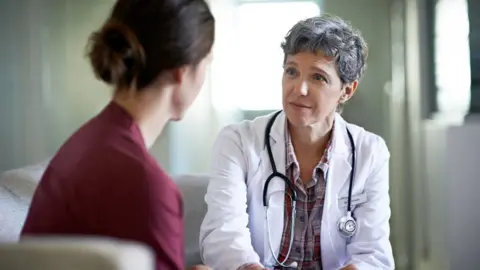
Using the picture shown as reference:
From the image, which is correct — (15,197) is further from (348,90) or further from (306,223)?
(348,90)

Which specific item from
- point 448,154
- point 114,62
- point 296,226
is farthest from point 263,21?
point 114,62

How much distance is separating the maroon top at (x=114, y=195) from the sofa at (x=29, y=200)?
2.39 feet

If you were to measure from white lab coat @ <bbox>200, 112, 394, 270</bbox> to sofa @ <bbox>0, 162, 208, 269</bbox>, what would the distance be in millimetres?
296

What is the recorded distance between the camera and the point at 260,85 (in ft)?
7.73

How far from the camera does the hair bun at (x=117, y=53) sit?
88 centimetres

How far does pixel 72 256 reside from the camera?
1.95 ft

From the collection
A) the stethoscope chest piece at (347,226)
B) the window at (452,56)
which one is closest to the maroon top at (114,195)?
the stethoscope chest piece at (347,226)

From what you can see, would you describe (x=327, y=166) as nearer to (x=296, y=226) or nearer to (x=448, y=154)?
(x=296, y=226)

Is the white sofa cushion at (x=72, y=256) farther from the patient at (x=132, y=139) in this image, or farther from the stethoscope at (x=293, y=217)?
the stethoscope at (x=293, y=217)

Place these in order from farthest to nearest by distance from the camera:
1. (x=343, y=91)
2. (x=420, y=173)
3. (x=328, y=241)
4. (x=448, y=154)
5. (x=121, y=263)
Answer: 1. (x=420, y=173)
2. (x=448, y=154)
3. (x=343, y=91)
4. (x=328, y=241)
5. (x=121, y=263)

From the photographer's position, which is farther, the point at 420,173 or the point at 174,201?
the point at 420,173

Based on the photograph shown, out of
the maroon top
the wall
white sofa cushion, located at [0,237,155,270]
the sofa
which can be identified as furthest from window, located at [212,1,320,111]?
white sofa cushion, located at [0,237,155,270]

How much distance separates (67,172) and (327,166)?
866mm

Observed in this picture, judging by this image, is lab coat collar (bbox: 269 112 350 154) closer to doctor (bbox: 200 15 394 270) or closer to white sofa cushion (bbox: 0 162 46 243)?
doctor (bbox: 200 15 394 270)
